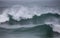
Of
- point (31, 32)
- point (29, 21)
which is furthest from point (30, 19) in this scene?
point (31, 32)

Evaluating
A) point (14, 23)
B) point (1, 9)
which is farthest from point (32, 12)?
point (1, 9)

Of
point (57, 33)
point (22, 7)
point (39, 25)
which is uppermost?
Result: point (22, 7)

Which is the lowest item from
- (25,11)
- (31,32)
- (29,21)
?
(31,32)

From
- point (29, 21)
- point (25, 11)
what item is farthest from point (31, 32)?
point (25, 11)

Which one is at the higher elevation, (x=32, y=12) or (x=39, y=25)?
(x=32, y=12)

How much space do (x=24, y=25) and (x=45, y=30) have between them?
0.81 ft

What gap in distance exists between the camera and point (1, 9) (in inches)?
49.5

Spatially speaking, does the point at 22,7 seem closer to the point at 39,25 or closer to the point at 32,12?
the point at 32,12

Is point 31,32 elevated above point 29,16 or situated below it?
below

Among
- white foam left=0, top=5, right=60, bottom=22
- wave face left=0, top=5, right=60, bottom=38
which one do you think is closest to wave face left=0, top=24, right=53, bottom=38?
wave face left=0, top=5, right=60, bottom=38

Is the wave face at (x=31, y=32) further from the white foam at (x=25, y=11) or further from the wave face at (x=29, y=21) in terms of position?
the white foam at (x=25, y=11)

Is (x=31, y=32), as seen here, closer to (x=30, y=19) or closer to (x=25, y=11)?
(x=30, y=19)

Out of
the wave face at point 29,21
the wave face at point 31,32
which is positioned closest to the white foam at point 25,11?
the wave face at point 29,21

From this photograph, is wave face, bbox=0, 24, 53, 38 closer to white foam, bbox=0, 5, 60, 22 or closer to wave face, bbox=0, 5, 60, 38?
wave face, bbox=0, 5, 60, 38
